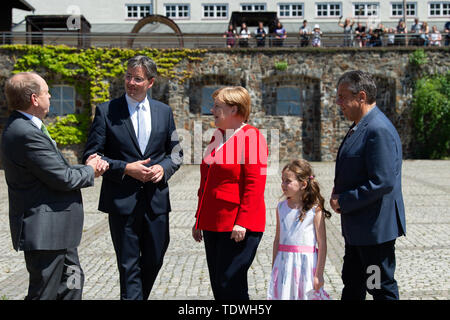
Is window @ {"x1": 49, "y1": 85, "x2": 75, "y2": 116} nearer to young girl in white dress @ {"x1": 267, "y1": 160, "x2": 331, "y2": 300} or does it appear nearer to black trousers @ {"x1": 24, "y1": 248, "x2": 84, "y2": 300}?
black trousers @ {"x1": 24, "y1": 248, "x2": 84, "y2": 300}

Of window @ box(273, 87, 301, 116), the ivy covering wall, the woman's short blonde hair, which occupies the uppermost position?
the ivy covering wall

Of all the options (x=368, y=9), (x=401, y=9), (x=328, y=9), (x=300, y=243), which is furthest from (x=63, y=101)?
(x=401, y=9)

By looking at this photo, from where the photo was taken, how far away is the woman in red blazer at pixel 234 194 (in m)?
3.20

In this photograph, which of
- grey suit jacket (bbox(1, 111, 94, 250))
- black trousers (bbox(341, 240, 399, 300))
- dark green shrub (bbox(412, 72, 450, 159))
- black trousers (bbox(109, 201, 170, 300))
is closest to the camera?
grey suit jacket (bbox(1, 111, 94, 250))

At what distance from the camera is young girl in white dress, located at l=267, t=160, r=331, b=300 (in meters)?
3.20

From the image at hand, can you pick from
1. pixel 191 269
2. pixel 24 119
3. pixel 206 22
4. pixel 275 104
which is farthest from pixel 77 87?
pixel 24 119

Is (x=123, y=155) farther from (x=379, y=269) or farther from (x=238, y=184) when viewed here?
(x=379, y=269)

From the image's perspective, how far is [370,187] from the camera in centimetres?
296

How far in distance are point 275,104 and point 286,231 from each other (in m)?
18.8

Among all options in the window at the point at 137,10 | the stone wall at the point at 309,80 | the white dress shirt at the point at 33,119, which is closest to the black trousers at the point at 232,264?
the white dress shirt at the point at 33,119

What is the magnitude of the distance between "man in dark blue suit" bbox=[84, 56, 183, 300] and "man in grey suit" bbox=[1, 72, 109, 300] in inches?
17.2

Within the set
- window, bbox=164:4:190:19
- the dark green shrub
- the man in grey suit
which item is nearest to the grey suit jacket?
the man in grey suit

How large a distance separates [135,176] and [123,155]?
0.77 feet
